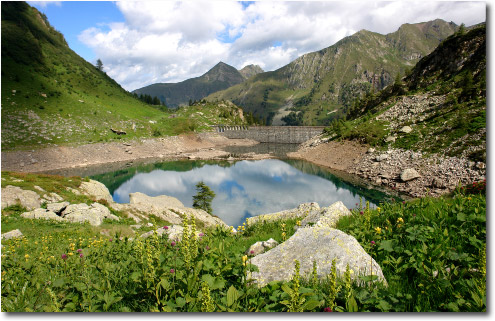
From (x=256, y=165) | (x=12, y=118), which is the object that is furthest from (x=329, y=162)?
(x=12, y=118)

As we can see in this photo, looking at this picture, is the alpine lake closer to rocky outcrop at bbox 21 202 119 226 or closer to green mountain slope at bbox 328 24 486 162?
green mountain slope at bbox 328 24 486 162

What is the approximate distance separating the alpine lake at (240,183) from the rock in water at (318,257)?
24.4 m

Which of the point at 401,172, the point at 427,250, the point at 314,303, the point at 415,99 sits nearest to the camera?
the point at 314,303

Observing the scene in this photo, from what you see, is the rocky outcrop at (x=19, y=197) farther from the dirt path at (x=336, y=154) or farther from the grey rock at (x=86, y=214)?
the dirt path at (x=336, y=154)

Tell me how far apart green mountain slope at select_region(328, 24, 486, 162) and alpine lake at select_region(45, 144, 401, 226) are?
1205 centimetres

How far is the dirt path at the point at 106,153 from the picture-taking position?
52.0 metres

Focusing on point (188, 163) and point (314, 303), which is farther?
point (188, 163)

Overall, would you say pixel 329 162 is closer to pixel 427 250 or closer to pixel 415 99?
pixel 415 99

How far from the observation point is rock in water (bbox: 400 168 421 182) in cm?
3641

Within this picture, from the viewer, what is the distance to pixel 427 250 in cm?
415

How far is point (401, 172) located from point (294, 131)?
81257 millimetres

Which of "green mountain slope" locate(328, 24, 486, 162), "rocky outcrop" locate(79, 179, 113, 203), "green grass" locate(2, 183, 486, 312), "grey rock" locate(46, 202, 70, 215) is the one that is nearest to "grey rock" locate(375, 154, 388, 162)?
"green mountain slope" locate(328, 24, 486, 162)

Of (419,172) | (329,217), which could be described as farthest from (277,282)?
(419,172)

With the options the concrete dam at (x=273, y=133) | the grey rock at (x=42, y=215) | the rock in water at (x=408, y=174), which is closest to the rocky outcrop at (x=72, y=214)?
the grey rock at (x=42, y=215)
